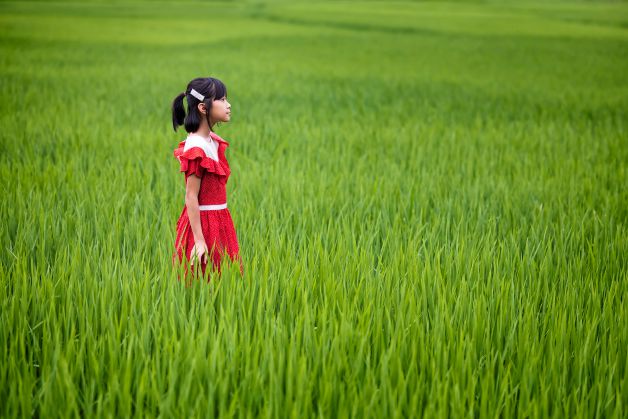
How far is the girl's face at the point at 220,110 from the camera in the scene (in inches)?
76.0

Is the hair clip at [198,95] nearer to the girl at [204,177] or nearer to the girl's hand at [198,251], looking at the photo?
the girl at [204,177]

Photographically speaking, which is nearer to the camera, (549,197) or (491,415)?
(491,415)

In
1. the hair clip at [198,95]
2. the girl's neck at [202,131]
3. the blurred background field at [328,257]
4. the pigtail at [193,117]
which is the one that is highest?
the hair clip at [198,95]

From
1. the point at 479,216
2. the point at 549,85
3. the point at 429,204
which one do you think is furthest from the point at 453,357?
the point at 549,85

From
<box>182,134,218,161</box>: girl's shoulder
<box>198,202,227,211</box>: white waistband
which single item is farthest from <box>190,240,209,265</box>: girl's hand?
<box>182,134,218,161</box>: girl's shoulder

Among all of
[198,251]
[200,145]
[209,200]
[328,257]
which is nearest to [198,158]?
[200,145]

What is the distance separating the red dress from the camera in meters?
1.95

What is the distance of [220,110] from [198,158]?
0.18 meters

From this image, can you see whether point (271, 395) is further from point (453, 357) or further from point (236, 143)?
point (236, 143)

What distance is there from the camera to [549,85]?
937 cm

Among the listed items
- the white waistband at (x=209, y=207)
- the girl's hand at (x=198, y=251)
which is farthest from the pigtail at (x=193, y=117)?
the girl's hand at (x=198, y=251)

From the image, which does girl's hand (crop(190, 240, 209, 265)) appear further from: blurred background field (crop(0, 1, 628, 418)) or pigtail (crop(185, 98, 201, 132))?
pigtail (crop(185, 98, 201, 132))

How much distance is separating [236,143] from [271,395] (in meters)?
3.69

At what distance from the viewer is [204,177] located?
201 centimetres
